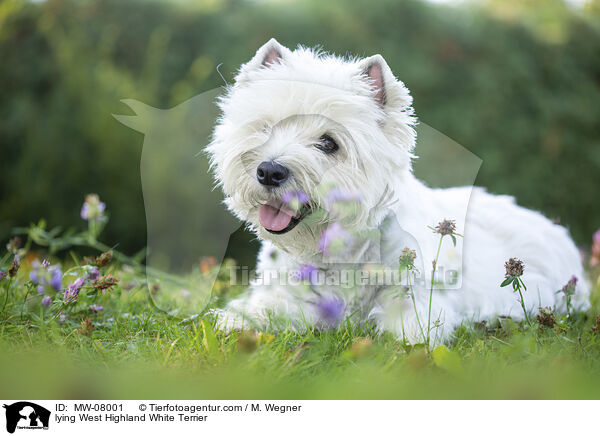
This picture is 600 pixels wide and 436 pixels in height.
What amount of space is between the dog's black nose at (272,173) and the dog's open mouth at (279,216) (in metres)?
0.14

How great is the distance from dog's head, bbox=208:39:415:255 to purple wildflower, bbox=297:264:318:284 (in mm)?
103

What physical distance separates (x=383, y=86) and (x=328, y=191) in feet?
2.00

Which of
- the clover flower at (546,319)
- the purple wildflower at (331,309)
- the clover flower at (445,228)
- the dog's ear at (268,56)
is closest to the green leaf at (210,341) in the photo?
the purple wildflower at (331,309)

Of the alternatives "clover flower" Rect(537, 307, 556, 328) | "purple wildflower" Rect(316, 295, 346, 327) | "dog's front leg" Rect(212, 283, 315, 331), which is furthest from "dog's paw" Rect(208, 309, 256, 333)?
"clover flower" Rect(537, 307, 556, 328)

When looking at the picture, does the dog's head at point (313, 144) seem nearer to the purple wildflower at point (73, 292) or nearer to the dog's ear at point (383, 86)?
the dog's ear at point (383, 86)

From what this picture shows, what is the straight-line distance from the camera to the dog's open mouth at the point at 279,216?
8.26 feet

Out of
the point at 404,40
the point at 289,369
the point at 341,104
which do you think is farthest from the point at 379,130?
the point at 404,40

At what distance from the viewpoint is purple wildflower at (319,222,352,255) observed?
200 cm

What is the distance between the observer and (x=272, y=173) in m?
2.39

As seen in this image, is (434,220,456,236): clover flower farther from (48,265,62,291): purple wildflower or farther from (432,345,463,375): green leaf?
(48,265,62,291): purple wildflower

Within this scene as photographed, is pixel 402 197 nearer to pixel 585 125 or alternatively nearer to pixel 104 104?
pixel 104 104

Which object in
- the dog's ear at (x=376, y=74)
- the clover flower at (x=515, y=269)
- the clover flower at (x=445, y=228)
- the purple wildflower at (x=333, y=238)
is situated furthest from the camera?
the dog's ear at (x=376, y=74)

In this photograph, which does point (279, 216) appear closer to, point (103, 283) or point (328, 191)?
point (328, 191)

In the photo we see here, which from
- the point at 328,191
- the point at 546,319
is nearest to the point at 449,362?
the point at 546,319
